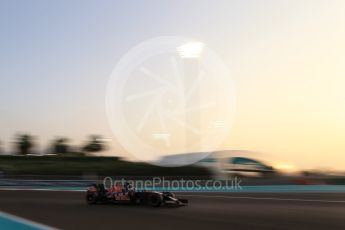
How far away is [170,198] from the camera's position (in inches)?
532

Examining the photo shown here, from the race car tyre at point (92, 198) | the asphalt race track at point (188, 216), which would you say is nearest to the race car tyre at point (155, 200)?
the asphalt race track at point (188, 216)

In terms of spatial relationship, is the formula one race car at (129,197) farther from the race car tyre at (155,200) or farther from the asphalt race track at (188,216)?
→ the asphalt race track at (188,216)

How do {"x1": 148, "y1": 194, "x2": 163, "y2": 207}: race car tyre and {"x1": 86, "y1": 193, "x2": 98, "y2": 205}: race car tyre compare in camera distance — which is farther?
{"x1": 86, "y1": 193, "x2": 98, "y2": 205}: race car tyre

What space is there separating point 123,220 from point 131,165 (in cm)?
3648

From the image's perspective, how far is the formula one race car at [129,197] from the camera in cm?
1348

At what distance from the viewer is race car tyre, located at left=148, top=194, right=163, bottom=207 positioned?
1341 cm

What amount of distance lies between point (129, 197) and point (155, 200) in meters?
1.03

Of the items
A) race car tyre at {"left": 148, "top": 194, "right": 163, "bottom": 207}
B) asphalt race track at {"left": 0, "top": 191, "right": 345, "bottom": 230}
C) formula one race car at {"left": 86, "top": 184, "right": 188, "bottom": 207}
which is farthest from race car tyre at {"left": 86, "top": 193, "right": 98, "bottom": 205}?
race car tyre at {"left": 148, "top": 194, "right": 163, "bottom": 207}

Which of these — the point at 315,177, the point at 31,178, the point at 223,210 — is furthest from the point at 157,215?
the point at 31,178

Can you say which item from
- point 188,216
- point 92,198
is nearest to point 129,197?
point 92,198

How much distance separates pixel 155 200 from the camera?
1351 centimetres

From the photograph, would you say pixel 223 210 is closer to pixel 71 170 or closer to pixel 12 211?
pixel 12 211

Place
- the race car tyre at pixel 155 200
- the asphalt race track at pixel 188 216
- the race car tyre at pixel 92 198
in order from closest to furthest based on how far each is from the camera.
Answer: the asphalt race track at pixel 188 216 < the race car tyre at pixel 155 200 < the race car tyre at pixel 92 198

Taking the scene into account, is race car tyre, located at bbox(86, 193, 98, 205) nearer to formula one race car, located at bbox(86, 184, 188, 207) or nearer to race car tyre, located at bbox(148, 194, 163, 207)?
formula one race car, located at bbox(86, 184, 188, 207)
